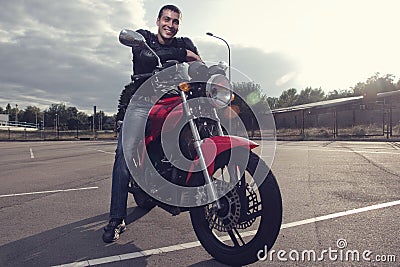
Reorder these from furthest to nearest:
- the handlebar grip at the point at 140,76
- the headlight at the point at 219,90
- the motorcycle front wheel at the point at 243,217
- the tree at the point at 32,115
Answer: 1. the tree at the point at 32,115
2. the handlebar grip at the point at 140,76
3. the headlight at the point at 219,90
4. the motorcycle front wheel at the point at 243,217

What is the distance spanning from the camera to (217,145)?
314 centimetres

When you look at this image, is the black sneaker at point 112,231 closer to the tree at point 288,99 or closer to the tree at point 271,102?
the tree at point 271,102

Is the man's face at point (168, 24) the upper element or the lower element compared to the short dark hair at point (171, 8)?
lower

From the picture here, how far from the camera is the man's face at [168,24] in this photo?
3.86 metres

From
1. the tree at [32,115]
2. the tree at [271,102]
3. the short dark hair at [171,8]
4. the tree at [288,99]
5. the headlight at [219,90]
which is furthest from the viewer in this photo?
the tree at [32,115]

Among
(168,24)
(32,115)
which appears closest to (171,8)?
(168,24)

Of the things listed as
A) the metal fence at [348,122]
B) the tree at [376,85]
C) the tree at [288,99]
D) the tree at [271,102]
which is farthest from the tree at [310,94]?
the metal fence at [348,122]

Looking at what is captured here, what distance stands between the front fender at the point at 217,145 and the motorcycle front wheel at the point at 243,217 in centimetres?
6

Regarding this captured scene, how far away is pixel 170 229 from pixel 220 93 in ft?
5.50

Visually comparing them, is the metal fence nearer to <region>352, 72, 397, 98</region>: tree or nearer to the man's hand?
the man's hand

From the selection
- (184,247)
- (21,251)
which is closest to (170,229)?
(184,247)

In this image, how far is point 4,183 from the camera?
25.7 ft

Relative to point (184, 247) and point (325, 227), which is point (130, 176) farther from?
point (325, 227)

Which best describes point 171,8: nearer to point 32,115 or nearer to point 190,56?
point 190,56
